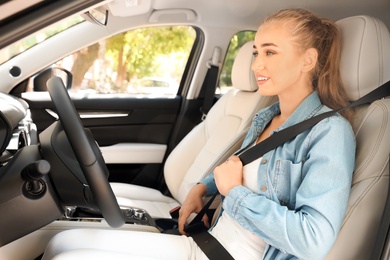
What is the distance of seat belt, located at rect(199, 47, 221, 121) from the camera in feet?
9.39

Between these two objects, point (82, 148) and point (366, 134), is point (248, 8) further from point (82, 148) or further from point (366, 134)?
point (82, 148)

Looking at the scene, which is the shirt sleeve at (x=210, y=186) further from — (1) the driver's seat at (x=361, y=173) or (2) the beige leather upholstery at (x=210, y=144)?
(1) the driver's seat at (x=361, y=173)

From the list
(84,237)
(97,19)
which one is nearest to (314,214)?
(84,237)

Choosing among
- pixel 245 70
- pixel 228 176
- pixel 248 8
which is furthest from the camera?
pixel 248 8

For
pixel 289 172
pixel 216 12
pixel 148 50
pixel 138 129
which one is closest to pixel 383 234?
pixel 289 172

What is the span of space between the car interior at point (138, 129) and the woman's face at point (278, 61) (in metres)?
0.18

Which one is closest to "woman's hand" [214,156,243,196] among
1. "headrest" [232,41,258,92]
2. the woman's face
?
the woman's face

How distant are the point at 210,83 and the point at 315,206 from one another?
5.90 ft

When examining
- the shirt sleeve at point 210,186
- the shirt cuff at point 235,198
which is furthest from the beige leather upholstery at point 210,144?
the shirt cuff at point 235,198

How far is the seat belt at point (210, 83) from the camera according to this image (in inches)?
113

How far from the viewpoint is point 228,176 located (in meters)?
1.42

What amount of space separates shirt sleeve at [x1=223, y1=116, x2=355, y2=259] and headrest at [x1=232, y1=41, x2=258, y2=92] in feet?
2.79

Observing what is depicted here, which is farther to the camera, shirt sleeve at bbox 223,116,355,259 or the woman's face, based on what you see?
the woman's face

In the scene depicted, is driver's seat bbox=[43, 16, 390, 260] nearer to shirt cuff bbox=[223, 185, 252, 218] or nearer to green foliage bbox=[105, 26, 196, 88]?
shirt cuff bbox=[223, 185, 252, 218]
